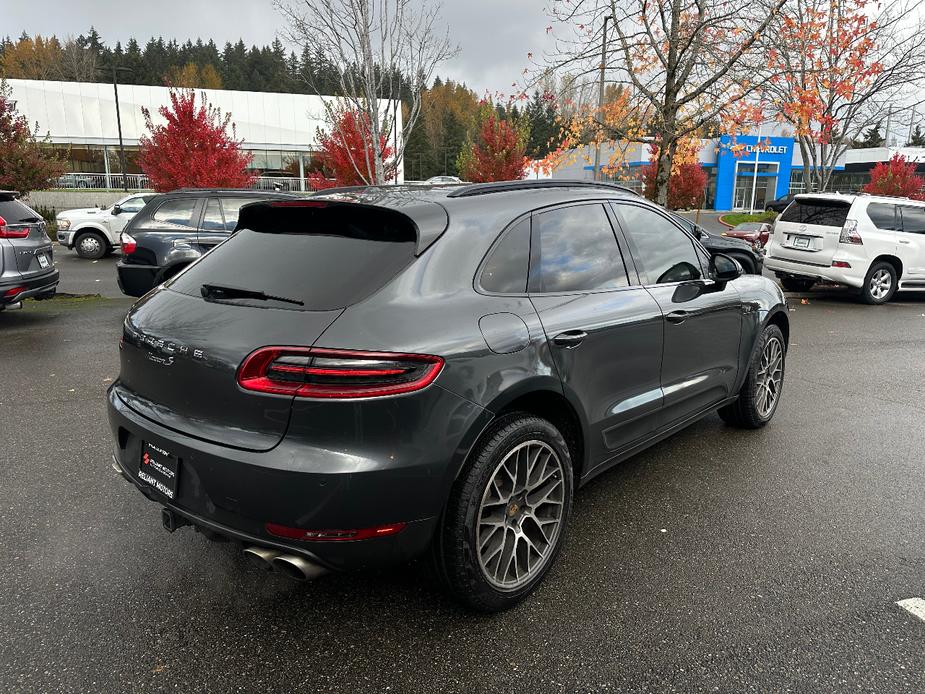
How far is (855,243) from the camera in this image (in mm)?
11000

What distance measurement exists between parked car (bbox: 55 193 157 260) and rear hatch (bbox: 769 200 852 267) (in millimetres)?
14412

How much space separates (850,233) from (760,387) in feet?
25.7

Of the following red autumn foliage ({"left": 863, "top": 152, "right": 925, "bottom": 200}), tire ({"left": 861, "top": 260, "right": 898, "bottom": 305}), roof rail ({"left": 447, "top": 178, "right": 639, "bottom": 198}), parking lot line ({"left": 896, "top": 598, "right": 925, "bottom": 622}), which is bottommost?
parking lot line ({"left": 896, "top": 598, "right": 925, "bottom": 622})

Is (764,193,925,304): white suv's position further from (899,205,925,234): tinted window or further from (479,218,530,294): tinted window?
(479,218,530,294): tinted window

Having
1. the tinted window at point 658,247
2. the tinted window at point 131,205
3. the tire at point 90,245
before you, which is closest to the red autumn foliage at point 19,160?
the tire at point 90,245

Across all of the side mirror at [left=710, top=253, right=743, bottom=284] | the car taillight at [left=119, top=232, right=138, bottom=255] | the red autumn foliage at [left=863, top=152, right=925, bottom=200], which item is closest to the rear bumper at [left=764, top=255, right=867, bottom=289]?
the side mirror at [left=710, top=253, right=743, bottom=284]

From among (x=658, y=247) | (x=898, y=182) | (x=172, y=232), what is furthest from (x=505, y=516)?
(x=898, y=182)

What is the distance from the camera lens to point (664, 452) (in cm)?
446

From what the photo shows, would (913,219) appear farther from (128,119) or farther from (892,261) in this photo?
(128,119)

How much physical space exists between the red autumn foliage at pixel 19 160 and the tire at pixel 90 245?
17.6 feet

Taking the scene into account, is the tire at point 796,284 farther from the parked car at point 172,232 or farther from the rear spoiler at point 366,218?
the rear spoiler at point 366,218

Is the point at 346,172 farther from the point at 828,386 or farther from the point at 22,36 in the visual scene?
the point at 22,36

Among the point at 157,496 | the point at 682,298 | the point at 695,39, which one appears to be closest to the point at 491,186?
the point at 682,298

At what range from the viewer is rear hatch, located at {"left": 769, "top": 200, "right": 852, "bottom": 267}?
11.0 m
